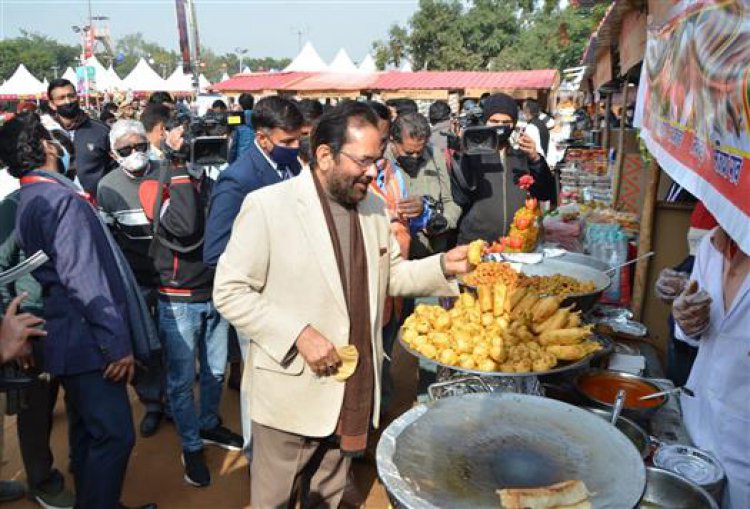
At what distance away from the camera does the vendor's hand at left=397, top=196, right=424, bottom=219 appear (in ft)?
11.9

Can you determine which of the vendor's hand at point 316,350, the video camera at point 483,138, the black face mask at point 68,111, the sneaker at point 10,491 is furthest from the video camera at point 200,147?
the black face mask at point 68,111

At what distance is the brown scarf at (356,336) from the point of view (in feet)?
6.94

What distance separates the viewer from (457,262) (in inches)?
87.7

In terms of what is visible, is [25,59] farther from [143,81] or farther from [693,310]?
[693,310]

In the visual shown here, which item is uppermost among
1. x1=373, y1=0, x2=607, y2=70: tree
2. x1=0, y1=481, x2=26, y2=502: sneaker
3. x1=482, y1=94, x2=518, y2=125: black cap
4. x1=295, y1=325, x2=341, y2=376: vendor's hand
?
x1=373, y1=0, x2=607, y2=70: tree

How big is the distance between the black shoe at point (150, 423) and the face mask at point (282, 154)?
85.8 inches

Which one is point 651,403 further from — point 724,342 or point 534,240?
point 534,240

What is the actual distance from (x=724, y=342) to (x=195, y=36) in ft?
57.7

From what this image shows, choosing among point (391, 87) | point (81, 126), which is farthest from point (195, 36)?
point (81, 126)

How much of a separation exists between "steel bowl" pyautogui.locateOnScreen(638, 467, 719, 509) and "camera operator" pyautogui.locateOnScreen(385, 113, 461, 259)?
2250 millimetres

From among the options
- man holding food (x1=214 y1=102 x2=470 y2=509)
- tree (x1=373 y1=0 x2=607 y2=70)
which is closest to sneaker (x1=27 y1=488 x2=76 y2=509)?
man holding food (x1=214 y1=102 x2=470 y2=509)

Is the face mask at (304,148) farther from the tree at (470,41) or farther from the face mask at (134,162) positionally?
the tree at (470,41)

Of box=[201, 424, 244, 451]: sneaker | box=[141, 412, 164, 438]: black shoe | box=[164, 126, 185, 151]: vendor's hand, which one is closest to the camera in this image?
box=[164, 126, 185, 151]: vendor's hand

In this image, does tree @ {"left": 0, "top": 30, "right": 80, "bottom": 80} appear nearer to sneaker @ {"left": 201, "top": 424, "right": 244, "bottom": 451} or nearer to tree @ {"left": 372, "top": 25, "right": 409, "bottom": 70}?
tree @ {"left": 372, "top": 25, "right": 409, "bottom": 70}
